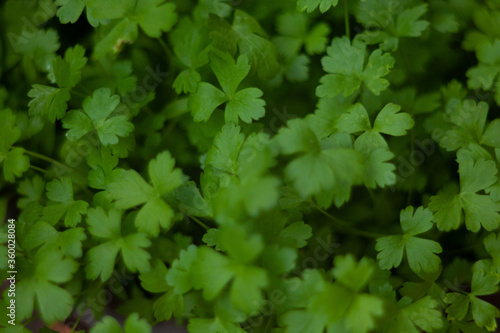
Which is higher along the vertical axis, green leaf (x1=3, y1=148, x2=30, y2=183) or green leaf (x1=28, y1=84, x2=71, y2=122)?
A: green leaf (x1=28, y1=84, x2=71, y2=122)

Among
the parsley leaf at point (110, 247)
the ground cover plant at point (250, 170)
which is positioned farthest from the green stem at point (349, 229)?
the parsley leaf at point (110, 247)

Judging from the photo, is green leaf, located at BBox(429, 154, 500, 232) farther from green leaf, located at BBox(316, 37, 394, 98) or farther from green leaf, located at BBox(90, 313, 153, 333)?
green leaf, located at BBox(90, 313, 153, 333)

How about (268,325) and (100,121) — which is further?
(100,121)

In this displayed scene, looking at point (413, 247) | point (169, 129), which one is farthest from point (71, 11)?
point (413, 247)

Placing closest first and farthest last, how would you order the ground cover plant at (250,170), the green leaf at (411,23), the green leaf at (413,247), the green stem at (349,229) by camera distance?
the ground cover plant at (250,170) → the green leaf at (413,247) → the green stem at (349,229) → the green leaf at (411,23)

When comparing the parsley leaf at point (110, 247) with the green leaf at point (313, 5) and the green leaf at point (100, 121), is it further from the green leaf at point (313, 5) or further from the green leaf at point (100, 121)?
the green leaf at point (313, 5)

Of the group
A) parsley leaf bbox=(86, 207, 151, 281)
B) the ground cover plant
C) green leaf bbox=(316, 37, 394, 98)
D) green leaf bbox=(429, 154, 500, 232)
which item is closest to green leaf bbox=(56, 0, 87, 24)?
the ground cover plant

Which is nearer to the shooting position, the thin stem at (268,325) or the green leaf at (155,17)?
A: the thin stem at (268,325)

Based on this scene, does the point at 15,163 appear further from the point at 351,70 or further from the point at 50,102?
the point at 351,70

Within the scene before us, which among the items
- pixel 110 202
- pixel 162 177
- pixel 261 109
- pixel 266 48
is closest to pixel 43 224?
pixel 110 202
